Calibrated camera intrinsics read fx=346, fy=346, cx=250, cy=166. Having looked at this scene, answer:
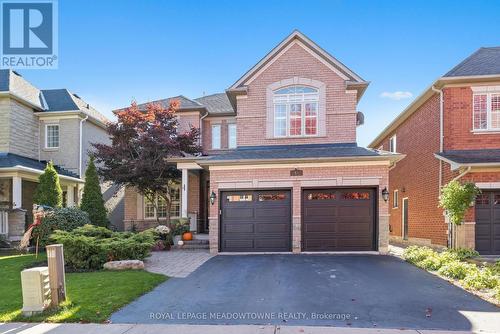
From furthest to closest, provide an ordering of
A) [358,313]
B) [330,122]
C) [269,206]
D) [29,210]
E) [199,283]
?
[29,210], [330,122], [269,206], [199,283], [358,313]

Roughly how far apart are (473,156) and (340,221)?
5717mm

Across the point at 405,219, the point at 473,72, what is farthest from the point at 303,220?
the point at 473,72

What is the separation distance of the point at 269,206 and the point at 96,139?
1279cm

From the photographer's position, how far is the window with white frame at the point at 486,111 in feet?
43.7

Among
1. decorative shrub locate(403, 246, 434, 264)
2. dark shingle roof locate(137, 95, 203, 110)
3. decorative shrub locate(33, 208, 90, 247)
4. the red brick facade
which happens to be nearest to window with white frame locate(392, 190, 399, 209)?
the red brick facade

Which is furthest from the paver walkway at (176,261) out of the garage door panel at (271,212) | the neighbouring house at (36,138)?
the neighbouring house at (36,138)

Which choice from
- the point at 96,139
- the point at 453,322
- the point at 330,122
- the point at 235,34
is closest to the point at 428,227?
the point at 330,122

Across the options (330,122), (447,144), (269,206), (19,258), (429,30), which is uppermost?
(429,30)

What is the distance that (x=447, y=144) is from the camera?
13547 millimetres

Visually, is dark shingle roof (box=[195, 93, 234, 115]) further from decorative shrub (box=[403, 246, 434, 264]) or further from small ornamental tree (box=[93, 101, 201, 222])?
decorative shrub (box=[403, 246, 434, 264])

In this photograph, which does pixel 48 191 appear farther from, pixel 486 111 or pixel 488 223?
pixel 486 111

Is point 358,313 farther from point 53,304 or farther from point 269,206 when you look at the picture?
point 269,206

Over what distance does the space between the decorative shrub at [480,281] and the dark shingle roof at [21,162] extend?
16764 millimetres

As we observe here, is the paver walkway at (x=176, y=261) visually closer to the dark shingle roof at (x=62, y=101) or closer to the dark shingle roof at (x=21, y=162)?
the dark shingle roof at (x=21, y=162)
